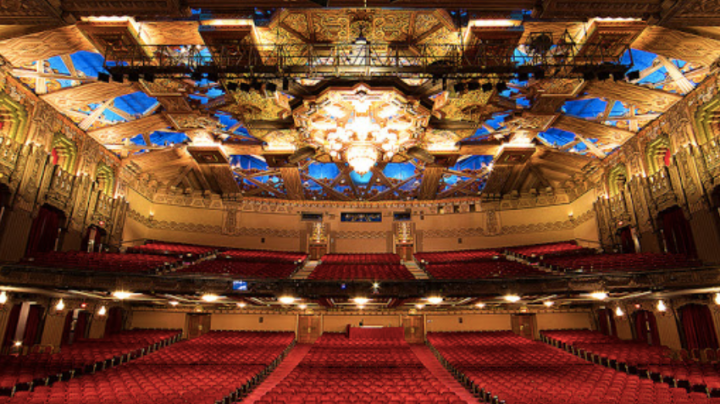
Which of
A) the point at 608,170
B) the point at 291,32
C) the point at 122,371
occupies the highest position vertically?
the point at 291,32

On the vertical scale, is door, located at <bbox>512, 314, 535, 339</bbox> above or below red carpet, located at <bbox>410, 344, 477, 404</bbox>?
above

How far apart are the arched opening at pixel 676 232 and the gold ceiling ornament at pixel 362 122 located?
897 cm

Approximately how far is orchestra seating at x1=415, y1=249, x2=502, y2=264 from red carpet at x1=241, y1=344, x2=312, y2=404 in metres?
7.19

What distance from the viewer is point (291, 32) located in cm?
1007

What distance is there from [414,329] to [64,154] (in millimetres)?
16190

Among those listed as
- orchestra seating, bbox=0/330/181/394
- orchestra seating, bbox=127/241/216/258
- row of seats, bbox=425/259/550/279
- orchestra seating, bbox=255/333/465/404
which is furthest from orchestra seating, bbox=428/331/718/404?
orchestra seating, bbox=127/241/216/258

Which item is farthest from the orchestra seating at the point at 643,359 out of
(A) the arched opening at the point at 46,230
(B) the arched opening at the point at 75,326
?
(A) the arched opening at the point at 46,230

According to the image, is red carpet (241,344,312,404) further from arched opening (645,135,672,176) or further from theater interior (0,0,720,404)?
arched opening (645,135,672,176)

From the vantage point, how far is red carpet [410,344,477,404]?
9.29 m

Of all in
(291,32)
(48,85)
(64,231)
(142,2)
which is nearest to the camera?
(142,2)

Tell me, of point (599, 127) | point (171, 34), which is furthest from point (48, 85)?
point (599, 127)

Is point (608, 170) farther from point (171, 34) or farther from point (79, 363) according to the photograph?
point (79, 363)

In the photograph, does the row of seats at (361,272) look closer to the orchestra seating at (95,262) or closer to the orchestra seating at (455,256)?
A: the orchestra seating at (455,256)

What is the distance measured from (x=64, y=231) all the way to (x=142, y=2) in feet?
30.9
